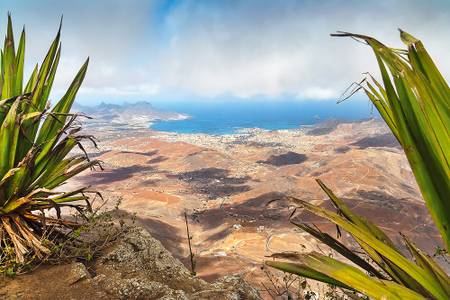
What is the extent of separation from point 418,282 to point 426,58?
0.80 meters

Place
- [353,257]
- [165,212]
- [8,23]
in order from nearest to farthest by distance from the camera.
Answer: [353,257] → [8,23] → [165,212]

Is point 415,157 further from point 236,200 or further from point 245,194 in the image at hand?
point 245,194

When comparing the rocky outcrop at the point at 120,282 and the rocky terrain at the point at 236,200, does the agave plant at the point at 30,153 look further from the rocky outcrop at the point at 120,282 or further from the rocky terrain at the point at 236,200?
the rocky terrain at the point at 236,200

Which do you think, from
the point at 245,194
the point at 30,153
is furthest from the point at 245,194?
the point at 30,153

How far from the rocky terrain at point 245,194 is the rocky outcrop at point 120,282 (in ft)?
3.31

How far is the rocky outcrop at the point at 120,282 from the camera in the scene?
2814mm

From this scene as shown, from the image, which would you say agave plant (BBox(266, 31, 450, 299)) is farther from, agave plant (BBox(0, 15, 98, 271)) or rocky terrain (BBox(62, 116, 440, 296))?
rocky terrain (BBox(62, 116, 440, 296))

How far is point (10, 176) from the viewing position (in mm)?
3004

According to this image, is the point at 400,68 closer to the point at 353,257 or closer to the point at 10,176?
the point at 353,257

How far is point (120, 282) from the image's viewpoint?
309 cm

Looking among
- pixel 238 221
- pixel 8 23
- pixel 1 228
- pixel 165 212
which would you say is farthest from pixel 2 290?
pixel 165 212

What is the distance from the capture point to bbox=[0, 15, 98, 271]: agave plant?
2.98 m

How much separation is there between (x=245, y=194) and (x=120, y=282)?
45.4 meters

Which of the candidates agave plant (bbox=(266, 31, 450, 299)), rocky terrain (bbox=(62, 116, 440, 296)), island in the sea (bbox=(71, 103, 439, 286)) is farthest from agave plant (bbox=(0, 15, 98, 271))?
agave plant (bbox=(266, 31, 450, 299))
